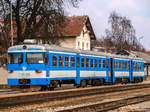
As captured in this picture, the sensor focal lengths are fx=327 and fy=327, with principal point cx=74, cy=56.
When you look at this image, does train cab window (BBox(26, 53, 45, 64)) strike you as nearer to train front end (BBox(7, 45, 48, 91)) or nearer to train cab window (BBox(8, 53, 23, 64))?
train front end (BBox(7, 45, 48, 91))

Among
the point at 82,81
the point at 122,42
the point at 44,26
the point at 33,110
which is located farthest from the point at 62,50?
the point at 122,42

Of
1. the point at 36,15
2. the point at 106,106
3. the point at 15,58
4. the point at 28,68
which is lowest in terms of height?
the point at 106,106

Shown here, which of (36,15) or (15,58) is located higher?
(36,15)

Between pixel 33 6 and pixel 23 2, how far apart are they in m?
1.09

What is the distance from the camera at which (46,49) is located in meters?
18.6

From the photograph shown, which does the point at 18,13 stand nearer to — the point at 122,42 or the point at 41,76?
the point at 41,76

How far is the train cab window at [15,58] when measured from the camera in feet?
61.6

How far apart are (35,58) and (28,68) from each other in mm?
698

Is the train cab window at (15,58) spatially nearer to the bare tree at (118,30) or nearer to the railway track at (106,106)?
the railway track at (106,106)

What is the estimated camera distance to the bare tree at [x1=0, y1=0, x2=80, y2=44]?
32.6 meters

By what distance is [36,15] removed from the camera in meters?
33.8

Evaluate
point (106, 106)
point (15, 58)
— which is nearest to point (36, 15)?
point (15, 58)

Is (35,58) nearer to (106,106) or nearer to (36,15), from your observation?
(106,106)

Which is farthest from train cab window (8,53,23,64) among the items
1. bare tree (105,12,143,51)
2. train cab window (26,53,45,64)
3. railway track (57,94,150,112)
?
bare tree (105,12,143,51)
